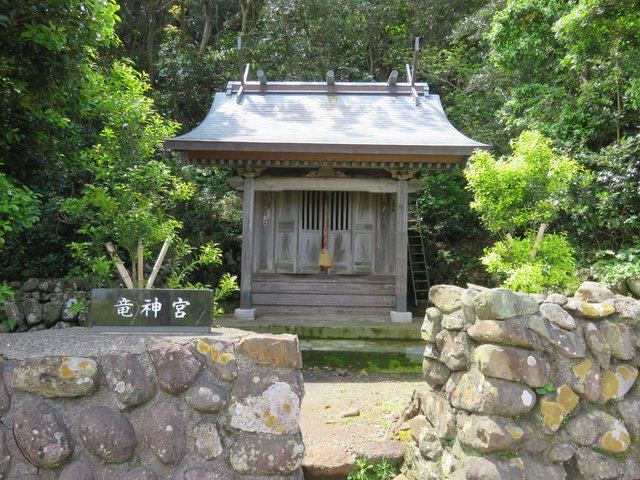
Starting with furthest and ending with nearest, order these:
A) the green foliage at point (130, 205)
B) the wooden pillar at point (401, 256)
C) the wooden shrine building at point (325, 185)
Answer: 1. the wooden pillar at point (401, 256)
2. the wooden shrine building at point (325, 185)
3. the green foliage at point (130, 205)

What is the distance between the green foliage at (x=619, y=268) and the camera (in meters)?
6.71

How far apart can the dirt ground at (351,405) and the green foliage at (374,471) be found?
124 millimetres

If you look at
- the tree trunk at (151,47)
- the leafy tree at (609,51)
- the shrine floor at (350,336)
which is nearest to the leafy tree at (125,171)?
the shrine floor at (350,336)

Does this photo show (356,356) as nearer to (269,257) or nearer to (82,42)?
(269,257)

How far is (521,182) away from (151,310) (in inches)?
150

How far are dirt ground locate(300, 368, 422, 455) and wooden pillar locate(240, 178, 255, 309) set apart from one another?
78.7 inches

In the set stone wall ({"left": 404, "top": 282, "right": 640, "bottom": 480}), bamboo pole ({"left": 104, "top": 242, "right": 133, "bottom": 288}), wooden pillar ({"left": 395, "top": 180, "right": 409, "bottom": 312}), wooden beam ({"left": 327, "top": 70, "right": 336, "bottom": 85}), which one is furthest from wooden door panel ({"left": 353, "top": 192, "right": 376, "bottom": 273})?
stone wall ({"left": 404, "top": 282, "right": 640, "bottom": 480})

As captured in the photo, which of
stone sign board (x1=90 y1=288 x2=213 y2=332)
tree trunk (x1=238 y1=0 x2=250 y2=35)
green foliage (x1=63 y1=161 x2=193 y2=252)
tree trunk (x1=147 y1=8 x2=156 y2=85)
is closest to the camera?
stone sign board (x1=90 y1=288 x2=213 y2=332)

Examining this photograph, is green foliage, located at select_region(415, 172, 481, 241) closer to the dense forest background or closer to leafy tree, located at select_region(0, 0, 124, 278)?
the dense forest background

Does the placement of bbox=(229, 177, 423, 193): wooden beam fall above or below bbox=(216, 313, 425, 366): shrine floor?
above

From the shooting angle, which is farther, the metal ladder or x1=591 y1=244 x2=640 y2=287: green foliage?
the metal ladder

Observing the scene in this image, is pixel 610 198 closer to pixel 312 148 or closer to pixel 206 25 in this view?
pixel 312 148

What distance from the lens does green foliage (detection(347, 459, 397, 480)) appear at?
324 cm

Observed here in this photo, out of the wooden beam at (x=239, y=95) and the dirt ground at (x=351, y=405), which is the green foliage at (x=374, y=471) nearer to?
the dirt ground at (x=351, y=405)
